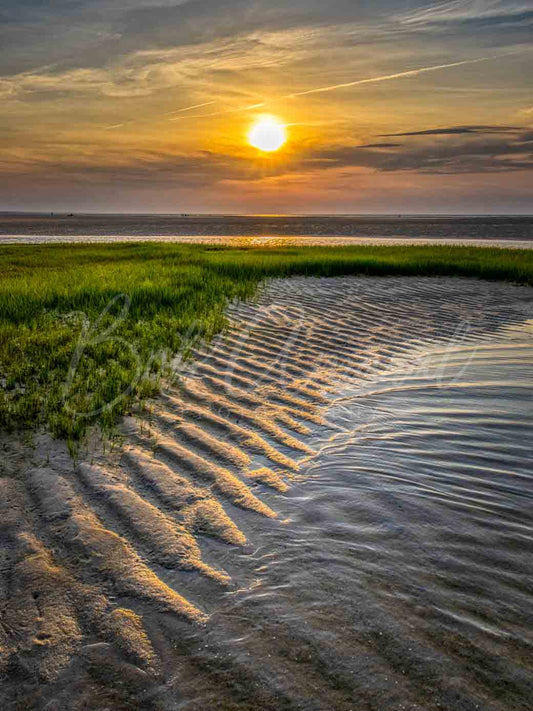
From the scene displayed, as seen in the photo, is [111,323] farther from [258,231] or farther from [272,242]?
[258,231]

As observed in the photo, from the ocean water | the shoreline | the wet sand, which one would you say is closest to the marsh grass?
the wet sand

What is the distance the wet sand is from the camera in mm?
1974

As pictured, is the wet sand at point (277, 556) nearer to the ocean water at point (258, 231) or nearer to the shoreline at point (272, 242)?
the shoreline at point (272, 242)

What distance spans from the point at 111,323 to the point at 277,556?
5.51 m

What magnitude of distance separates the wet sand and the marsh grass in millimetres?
396

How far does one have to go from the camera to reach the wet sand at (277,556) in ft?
6.48

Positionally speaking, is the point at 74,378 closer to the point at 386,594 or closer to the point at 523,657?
the point at 386,594

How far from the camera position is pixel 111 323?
751 centimetres

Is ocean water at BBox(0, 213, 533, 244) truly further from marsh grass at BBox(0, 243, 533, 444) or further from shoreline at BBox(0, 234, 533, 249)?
marsh grass at BBox(0, 243, 533, 444)

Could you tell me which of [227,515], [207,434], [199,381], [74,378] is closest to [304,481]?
[227,515]

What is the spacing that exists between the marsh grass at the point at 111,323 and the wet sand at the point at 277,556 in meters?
0.40

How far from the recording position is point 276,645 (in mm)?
2109

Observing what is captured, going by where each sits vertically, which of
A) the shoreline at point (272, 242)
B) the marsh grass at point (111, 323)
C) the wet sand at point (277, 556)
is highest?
the shoreline at point (272, 242)

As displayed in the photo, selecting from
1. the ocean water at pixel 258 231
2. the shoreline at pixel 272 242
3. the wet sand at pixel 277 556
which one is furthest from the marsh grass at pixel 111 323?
the ocean water at pixel 258 231
